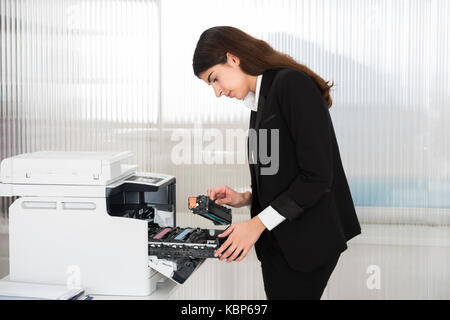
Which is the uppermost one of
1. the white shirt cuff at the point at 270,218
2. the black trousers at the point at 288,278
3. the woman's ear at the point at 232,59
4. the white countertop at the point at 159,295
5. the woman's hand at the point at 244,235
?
the woman's ear at the point at 232,59

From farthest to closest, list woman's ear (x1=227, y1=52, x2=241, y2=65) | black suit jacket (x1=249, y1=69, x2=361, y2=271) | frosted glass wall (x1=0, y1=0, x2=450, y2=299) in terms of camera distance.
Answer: frosted glass wall (x1=0, y1=0, x2=450, y2=299), woman's ear (x1=227, y1=52, x2=241, y2=65), black suit jacket (x1=249, y1=69, x2=361, y2=271)

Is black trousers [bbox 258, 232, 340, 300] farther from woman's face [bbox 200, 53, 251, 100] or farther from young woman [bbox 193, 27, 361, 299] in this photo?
woman's face [bbox 200, 53, 251, 100]

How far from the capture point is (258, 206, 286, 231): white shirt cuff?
1.34 metres

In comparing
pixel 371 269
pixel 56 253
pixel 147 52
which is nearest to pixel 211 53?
pixel 56 253

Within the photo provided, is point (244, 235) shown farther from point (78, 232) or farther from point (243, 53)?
point (78, 232)

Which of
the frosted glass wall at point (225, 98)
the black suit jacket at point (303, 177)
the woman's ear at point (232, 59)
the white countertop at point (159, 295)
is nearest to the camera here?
the black suit jacket at point (303, 177)

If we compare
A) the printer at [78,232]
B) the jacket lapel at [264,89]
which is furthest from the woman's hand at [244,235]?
the printer at [78,232]

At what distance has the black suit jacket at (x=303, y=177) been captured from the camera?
130 centimetres

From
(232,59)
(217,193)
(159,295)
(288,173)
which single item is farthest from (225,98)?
(288,173)

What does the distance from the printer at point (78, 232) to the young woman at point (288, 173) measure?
36cm

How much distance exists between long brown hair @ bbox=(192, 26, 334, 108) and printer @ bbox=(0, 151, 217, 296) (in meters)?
0.56

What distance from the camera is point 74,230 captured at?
1719 mm

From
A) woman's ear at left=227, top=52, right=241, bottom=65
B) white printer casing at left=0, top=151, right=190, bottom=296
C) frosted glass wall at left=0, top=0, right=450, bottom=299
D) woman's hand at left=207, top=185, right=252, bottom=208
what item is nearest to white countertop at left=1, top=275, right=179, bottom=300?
white printer casing at left=0, top=151, right=190, bottom=296

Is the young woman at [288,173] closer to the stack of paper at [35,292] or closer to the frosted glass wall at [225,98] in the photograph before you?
the stack of paper at [35,292]
